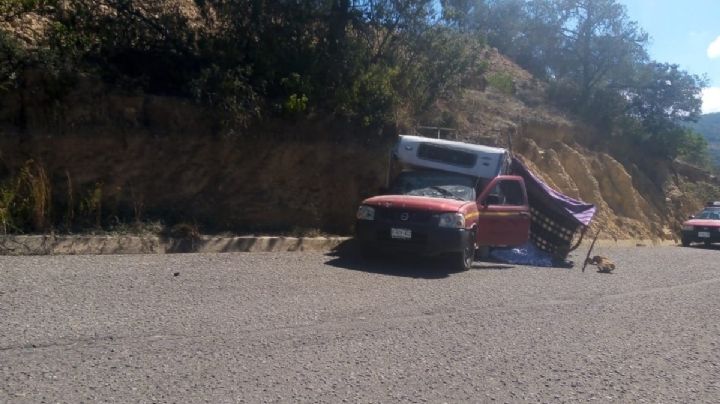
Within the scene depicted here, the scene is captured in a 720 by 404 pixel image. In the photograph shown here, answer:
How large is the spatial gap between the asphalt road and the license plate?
63cm

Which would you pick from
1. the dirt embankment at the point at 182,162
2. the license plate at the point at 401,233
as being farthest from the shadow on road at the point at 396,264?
the dirt embankment at the point at 182,162

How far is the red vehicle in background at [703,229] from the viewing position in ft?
81.9

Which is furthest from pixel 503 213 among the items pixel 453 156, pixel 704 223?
pixel 704 223

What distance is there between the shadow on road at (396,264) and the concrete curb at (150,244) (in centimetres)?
59

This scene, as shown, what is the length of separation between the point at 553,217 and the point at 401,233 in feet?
15.9

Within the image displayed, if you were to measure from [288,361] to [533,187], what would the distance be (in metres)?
10.5

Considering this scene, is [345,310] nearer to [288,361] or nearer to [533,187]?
[288,361]

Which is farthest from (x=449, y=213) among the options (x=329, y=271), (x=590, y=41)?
(x=590, y=41)

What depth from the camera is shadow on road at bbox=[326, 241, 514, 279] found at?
1169 cm

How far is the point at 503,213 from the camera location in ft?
45.5

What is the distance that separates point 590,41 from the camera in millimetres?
30297

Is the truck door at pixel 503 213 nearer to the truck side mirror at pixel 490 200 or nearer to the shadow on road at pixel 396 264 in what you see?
the truck side mirror at pixel 490 200

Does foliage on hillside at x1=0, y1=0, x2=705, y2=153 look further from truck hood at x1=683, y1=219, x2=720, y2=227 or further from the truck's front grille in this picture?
truck hood at x1=683, y1=219, x2=720, y2=227

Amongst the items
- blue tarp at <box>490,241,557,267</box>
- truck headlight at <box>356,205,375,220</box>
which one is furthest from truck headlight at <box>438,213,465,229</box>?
blue tarp at <box>490,241,557,267</box>
